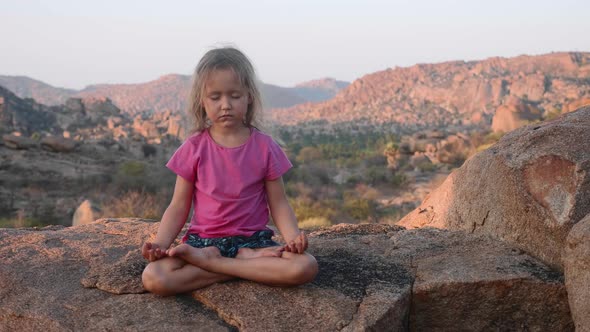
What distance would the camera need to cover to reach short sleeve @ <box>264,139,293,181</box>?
320cm

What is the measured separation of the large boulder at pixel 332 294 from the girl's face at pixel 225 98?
2.90ft

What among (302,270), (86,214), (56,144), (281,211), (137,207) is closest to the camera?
(302,270)

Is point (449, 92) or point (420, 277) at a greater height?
point (420, 277)

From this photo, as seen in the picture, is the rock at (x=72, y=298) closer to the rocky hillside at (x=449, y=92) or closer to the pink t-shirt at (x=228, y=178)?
the pink t-shirt at (x=228, y=178)

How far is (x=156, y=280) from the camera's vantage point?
2842 millimetres

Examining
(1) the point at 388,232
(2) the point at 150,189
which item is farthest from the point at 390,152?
(1) the point at 388,232

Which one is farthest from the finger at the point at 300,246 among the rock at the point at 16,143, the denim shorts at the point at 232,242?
the rock at the point at 16,143

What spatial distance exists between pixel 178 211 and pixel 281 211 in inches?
22.7

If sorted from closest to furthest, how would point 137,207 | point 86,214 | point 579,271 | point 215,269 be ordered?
point 579,271, point 215,269, point 86,214, point 137,207

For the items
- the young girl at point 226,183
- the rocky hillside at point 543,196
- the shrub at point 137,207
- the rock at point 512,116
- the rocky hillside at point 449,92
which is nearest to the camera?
the rocky hillside at point 543,196

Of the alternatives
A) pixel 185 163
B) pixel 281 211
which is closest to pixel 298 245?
pixel 281 211

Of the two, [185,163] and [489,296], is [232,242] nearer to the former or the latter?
[185,163]

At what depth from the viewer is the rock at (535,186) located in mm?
3102

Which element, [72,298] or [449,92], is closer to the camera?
[72,298]
